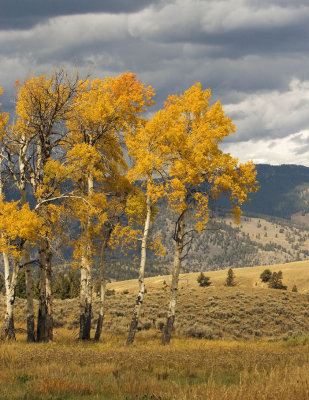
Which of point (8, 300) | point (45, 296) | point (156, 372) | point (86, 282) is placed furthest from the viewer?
point (86, 282)

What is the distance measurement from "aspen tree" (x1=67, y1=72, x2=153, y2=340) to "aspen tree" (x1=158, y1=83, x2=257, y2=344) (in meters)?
2.37

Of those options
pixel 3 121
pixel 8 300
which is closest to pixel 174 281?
pixel 8 300

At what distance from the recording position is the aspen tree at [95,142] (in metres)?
19.4

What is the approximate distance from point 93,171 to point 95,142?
2.91 metres

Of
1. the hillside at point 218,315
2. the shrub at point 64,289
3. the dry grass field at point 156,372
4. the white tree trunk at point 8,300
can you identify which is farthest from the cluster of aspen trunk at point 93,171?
the shrub at point 64,289

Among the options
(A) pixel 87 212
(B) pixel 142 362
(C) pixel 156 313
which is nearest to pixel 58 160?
(A) pixel 87 212

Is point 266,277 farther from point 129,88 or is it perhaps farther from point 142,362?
point 142,362

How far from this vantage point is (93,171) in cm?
1902

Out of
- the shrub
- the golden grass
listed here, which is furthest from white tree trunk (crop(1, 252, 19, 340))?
the shrub

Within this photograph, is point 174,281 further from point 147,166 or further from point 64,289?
point 64,289

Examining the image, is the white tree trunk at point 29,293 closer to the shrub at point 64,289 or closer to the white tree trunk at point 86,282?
the white tree trunk at point 86,282

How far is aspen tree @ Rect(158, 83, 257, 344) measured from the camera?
19203 millimetres

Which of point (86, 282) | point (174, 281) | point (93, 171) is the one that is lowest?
point (174, 281)

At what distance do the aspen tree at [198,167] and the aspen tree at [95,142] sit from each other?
7.79 feet
